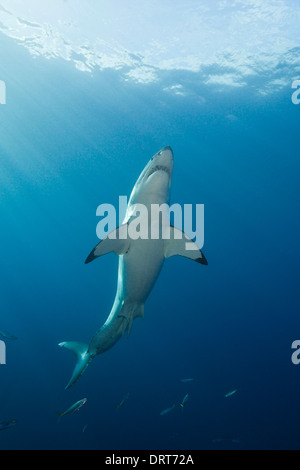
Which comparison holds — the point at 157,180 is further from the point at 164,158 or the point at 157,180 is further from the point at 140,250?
the point at 140,250

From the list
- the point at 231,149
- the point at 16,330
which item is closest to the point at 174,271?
the point at 231,149

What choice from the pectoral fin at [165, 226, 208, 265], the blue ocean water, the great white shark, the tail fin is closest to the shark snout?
the great white shark

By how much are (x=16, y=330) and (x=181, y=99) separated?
5385 centimetres

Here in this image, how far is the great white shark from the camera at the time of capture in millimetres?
5609

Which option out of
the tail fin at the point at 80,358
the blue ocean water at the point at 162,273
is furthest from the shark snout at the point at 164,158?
the blue ocean water at the point at 162,273

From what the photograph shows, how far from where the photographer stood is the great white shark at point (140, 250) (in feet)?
18.4

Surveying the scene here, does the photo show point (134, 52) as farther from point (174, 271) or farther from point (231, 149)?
point (174, 271)

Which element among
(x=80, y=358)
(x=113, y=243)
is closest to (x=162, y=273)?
(x=80, y=358)

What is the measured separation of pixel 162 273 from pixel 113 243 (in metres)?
33.7

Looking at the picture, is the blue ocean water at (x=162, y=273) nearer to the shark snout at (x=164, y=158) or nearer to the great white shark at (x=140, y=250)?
the great white shark at (x=140, y=250)

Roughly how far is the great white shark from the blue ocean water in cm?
1179

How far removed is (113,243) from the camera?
588 centimetres

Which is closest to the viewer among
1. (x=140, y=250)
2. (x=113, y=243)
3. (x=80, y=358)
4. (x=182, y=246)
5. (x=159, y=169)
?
(x=159, y=169)

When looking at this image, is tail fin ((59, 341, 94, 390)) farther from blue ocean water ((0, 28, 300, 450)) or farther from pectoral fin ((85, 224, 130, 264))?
blue ocean water ((0, 28, 300, 450))
